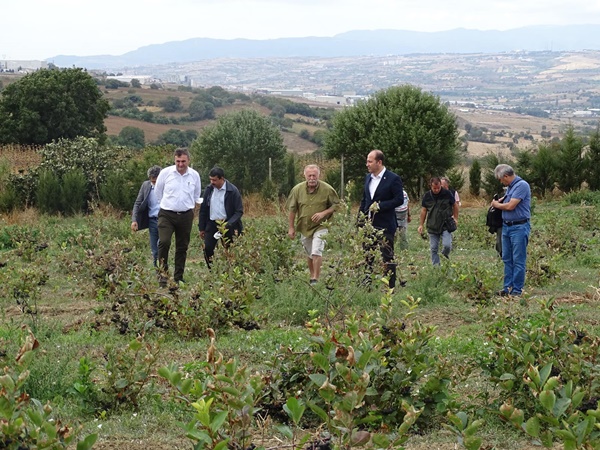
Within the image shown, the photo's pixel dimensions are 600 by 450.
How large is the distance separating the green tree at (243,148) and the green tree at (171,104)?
46.7 metres

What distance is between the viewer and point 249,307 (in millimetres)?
7883

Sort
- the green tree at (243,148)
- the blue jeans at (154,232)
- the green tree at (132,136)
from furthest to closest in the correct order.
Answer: the green tree at (132,136) < the green tree at (243,148) < the blue jeans at (154,232)

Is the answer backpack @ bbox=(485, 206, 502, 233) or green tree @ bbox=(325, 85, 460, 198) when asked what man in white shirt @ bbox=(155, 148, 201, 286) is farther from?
green tree @ bbox=(325, 85, 460, 198)

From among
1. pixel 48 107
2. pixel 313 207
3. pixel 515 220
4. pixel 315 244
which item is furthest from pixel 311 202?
pixel 48 107

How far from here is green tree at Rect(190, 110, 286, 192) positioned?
30.1 meters

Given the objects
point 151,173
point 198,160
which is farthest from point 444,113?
point 151,173

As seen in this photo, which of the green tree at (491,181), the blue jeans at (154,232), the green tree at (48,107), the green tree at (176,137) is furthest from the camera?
the green tree at (176,137)

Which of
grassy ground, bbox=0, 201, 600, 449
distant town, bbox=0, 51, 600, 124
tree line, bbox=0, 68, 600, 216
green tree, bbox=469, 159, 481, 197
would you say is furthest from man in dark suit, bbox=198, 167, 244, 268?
distant town, bbox=0, 51, 600, 124

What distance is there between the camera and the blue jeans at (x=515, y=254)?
967 cm

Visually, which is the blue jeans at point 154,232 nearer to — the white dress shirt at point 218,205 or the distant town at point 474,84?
the white dress shirt at point 218,205

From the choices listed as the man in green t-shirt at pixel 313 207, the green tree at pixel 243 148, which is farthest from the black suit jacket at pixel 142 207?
the green tree at pixel 243 148

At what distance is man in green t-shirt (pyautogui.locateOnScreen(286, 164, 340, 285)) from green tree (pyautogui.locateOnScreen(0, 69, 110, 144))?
2855cm

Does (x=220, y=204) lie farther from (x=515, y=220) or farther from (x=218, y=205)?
(x=515, y=220)

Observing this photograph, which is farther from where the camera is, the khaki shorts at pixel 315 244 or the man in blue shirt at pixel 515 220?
the khaki shorts at pixel 315 244
